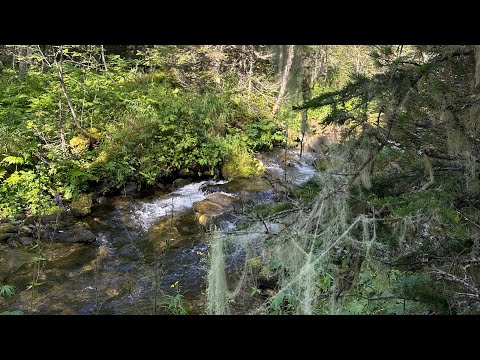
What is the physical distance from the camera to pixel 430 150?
8.89 ft

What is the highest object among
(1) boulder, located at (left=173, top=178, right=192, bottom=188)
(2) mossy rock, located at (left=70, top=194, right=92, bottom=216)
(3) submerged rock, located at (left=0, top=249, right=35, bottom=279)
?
(1) boulder, located at (left=173, top=178, right=192, bottom=188)

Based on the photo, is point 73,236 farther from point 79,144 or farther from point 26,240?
point 79,144

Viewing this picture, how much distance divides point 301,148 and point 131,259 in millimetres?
4805

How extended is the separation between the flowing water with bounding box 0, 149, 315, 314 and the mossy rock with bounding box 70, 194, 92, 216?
8.9 inches

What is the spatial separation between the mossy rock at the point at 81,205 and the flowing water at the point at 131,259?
23 cm

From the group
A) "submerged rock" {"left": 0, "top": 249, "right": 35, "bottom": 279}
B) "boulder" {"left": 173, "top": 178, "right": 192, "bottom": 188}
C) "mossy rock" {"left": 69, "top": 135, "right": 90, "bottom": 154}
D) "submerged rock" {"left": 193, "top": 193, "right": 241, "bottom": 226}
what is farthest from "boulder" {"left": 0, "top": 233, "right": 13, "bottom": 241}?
"boulder" {"left": 173, "top": 178, "right": 192, "bottom": 188}

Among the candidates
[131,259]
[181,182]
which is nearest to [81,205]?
[131,259]

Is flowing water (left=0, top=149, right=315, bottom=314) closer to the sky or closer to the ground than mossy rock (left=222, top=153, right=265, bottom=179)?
closer to the ground

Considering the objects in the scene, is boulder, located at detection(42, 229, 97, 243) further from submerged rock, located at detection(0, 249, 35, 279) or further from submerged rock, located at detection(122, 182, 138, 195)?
submerged rock, located at detection(122, 182, 138, 195)

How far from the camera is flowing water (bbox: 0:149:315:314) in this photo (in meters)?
6.38
